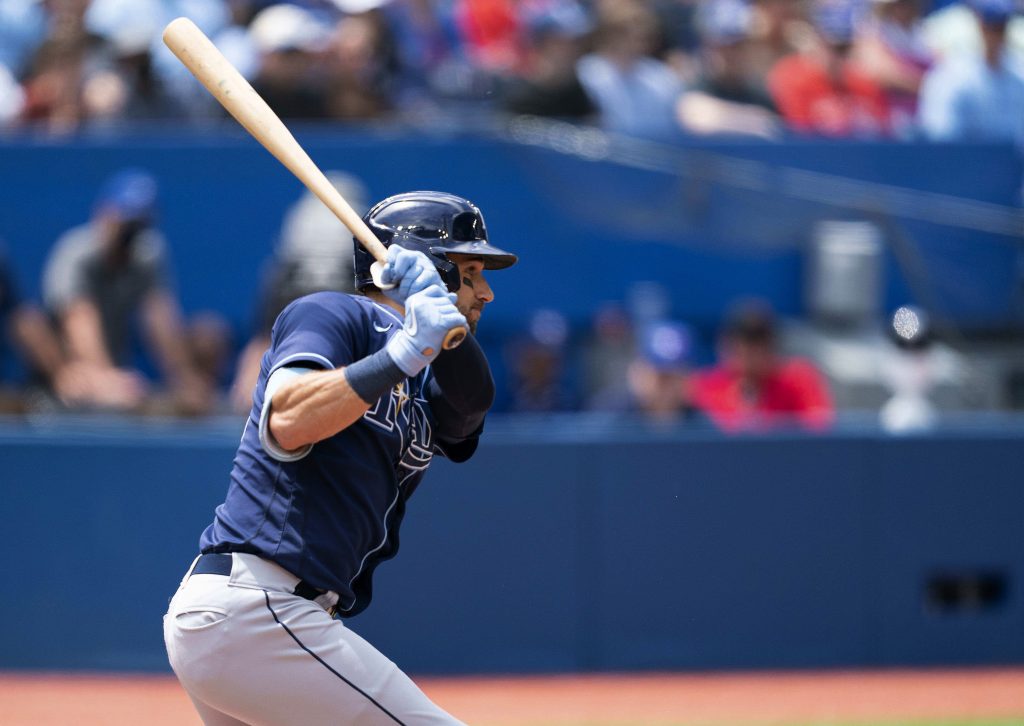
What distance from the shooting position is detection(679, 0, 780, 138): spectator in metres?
9.27

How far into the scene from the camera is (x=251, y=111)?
3.45 metres

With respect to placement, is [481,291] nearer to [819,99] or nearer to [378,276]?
[378,276]

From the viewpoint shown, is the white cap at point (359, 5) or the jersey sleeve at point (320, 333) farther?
the white cap at point (359, 5)

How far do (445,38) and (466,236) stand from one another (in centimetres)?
693

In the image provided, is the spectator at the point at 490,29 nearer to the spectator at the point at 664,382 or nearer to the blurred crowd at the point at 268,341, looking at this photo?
the blurred crowd at the point at 268,341

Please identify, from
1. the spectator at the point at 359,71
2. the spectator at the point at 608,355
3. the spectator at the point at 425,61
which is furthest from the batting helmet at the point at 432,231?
the spectator at the point at 425,61

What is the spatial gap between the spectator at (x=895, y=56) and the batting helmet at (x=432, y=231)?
6950mm

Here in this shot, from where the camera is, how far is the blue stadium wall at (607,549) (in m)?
7.16

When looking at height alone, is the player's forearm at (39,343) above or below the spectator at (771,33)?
below

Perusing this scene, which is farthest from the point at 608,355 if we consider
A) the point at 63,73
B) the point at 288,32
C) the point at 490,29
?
the point at 63,73

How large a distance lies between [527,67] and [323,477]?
713 centimetres

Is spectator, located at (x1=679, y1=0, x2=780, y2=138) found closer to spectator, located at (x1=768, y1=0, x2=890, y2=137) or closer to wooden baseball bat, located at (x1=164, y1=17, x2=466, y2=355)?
spectator, located at (x1=768, y1=0, x2=890, y2=137)

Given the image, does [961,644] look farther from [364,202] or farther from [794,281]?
[364,202]

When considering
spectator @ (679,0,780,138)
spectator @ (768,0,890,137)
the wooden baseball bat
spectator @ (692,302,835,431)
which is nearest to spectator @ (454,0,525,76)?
spectator @ (679,0,780,138)
